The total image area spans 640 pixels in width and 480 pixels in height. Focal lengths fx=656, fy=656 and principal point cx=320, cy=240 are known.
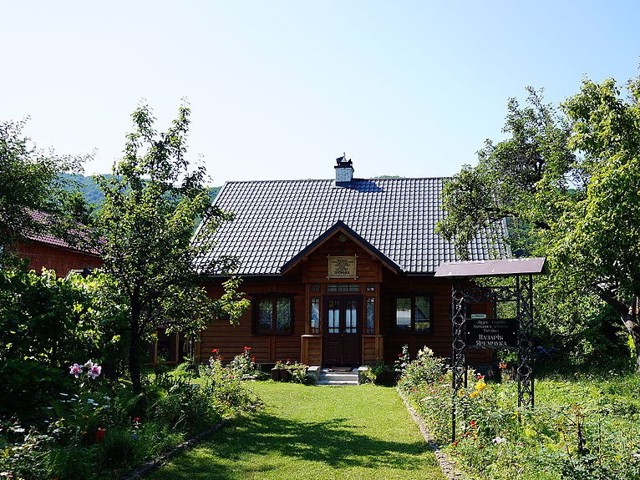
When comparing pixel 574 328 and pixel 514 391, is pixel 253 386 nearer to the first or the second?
pixel 514 391

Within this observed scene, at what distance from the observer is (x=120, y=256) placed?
450 inches

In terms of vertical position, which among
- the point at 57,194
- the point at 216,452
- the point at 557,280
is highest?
the point at 57,194

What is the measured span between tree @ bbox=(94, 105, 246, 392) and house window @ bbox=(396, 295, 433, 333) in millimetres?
9846

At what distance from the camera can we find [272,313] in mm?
21984

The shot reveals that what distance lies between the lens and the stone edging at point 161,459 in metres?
7.89

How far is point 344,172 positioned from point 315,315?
813cm

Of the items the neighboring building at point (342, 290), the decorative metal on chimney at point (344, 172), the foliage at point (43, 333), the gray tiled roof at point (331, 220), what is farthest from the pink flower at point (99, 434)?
the decorative metal on chimney at point (344, 172)

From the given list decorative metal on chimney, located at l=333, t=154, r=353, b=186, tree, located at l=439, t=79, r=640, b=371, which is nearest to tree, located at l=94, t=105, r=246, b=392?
tree, located at l=439, t=79, r=640, b=371

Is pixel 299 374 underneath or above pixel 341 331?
underneath

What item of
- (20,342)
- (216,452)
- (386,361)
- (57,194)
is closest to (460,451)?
(216,452)

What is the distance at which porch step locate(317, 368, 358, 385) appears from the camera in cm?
1955

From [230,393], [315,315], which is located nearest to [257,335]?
[315,315]

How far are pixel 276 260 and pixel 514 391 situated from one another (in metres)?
11.6

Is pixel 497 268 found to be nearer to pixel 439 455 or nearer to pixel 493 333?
pixel 493 333
